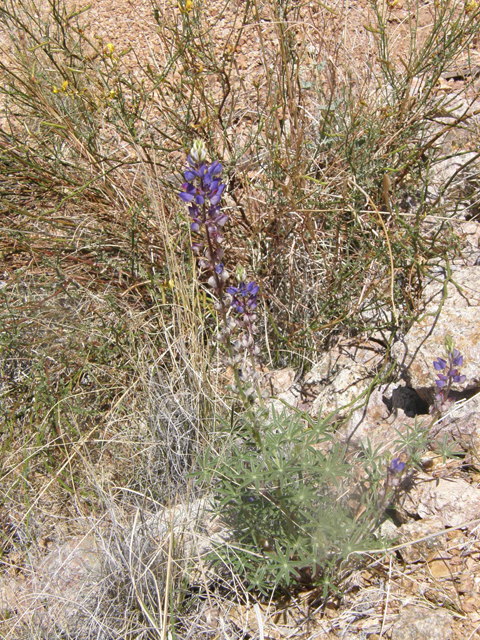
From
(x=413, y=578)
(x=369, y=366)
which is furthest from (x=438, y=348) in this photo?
(x=413, y=578)

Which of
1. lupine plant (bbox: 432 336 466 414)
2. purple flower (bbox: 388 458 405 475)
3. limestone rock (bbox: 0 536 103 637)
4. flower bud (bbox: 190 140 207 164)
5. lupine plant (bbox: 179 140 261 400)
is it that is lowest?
limestone rock (bbox: 0 536 103 637)

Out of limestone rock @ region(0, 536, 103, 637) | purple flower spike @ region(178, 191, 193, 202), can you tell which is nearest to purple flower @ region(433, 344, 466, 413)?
purple flower spike @ region(178, 191, 193, 202)

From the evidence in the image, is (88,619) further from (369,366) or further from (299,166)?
(299,166)

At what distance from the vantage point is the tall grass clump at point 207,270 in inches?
91.0

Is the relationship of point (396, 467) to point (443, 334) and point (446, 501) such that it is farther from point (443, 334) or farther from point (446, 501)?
point (443, 334)

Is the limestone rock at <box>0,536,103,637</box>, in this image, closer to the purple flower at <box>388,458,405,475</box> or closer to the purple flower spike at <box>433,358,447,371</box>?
the purple flower at <box>388,458,405,475</box>

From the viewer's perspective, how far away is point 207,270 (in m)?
2.93

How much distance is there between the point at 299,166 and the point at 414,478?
69.3 inches

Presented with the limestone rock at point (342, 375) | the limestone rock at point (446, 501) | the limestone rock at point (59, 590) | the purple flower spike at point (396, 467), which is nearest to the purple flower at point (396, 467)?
the purple flower spike at point (396, 467)

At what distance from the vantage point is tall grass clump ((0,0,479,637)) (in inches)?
91.0

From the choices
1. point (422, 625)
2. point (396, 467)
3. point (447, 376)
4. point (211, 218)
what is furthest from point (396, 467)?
point (211, 218)

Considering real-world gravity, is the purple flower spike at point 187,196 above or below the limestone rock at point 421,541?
above

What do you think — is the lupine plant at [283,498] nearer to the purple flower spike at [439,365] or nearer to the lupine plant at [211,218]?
the lupine plant at [211,218]

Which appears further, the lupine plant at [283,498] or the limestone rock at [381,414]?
the limestone rock at [381,414]
